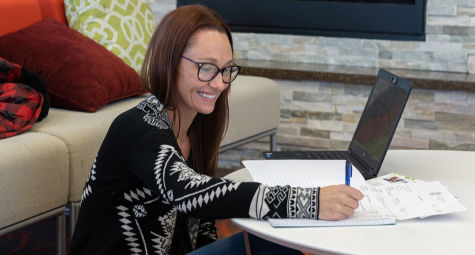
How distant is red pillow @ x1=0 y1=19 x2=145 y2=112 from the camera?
237 cm

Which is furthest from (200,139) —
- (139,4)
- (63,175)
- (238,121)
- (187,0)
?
(187,0)

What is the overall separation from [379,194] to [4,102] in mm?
1107

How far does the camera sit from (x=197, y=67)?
4.41ft

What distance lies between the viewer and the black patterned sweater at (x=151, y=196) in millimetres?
1183

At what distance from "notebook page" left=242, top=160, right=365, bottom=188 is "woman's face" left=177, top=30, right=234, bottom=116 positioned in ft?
0.53

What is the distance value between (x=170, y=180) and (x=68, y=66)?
130 cm

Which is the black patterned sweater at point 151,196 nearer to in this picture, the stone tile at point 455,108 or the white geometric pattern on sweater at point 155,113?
the white geometric pattern on sweater at point 155,113

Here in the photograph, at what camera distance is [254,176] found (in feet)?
4.62

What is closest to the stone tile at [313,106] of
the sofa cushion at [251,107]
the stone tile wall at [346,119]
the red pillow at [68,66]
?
the stone tile wall at [346,119]

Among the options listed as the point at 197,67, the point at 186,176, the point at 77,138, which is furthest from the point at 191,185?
the point at 77,138

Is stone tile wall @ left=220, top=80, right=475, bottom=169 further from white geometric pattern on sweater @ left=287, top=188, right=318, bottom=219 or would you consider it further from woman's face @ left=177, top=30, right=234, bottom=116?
white geometric pattern on sweater @ left=287, top=188, right=318, bottom=219

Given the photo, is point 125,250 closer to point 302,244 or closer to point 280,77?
point 302,244

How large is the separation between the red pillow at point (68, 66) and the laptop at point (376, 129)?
90 cm

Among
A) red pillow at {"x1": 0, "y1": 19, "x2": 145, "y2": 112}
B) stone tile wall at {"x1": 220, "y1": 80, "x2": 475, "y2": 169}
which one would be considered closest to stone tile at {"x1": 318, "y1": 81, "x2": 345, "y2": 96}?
stone tile wall at {"x1": 220, "y1": 80, "x2": 475, "y2": 169}
